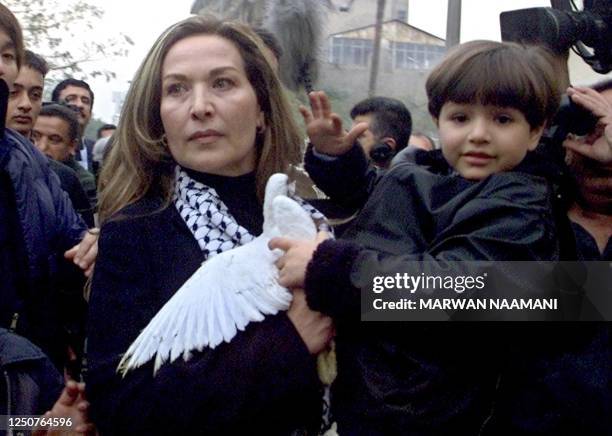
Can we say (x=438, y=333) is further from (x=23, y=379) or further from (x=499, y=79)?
(x=23, y=379)

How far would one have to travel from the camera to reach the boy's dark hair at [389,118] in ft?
16.2

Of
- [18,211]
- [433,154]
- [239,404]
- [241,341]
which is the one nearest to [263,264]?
[241,341]

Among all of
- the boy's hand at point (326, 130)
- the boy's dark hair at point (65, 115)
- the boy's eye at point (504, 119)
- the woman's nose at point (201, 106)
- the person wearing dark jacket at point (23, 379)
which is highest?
the woman's nose at point (201, 106)

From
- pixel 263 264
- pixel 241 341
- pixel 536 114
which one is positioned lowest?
pixel 241 341

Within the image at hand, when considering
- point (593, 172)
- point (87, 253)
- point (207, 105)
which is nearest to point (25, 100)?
point (87, 253)

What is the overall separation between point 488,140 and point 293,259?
1.69 feet

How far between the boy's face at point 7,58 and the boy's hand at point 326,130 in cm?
116

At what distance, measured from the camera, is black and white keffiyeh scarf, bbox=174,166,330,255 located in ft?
5.90

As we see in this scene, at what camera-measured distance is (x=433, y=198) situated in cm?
176

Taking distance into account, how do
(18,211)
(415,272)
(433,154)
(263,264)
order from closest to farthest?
(415,272) → (263,264) → (433,154) → (18,211)

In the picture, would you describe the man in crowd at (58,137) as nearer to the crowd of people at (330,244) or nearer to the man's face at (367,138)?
the man's face at (367,138)

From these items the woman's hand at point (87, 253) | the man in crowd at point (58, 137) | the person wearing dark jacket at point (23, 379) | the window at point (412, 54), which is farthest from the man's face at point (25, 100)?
the window at point (412, 54)

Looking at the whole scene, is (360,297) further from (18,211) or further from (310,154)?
(18,211)

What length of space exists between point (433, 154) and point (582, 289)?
1.66 ft
